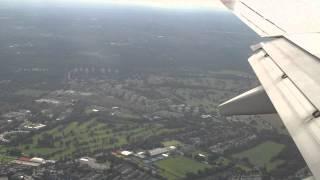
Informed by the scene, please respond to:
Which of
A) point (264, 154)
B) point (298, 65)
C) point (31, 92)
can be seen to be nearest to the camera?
point (298, 65)

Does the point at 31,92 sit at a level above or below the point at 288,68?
above

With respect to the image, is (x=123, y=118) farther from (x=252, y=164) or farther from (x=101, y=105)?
(x=252, y=164)

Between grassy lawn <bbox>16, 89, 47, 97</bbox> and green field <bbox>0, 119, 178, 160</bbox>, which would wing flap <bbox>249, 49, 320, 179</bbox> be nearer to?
green field <bbox>0, 119, 178, 160</bbox>

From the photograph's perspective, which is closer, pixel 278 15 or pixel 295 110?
pixel 295 110

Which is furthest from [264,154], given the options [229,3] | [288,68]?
[288,68]

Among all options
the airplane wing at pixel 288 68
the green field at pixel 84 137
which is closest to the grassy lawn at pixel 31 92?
the green field at pixel 84 137

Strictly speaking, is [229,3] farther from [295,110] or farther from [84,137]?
[84,137]
